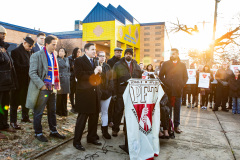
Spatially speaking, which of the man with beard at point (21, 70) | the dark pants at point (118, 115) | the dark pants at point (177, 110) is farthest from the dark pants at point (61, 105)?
the dark pants at point (177, 110)

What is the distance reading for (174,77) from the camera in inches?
188

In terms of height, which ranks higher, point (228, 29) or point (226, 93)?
point (228, 29)

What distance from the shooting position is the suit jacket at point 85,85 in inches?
137

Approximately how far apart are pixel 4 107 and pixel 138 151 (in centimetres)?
300

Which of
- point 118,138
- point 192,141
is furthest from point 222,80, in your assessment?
point 118,138

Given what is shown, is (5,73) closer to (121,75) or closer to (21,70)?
(21,70)

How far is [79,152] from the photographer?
3.41 meters

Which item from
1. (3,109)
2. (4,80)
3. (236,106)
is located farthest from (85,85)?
(236,106)

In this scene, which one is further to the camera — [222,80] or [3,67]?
[222,80]

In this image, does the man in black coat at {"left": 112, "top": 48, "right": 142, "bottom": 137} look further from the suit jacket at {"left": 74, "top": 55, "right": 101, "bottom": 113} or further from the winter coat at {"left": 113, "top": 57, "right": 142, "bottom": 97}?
the suit jacket at {"left": 74, "top": 55, "right": 101, "bottom": 113}

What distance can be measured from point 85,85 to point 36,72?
986 millimetres

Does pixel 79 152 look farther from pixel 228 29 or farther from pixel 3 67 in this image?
pixel 228 29

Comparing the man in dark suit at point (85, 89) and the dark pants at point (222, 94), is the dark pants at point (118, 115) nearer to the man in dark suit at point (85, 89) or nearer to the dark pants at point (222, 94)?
the man in dark suit at point (85, 89)

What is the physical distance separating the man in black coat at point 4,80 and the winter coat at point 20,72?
339 mm
